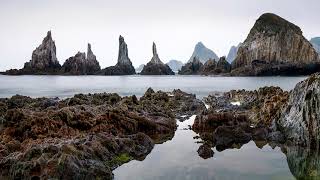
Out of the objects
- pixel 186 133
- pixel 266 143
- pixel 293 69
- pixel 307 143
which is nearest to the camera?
pixel 307 143

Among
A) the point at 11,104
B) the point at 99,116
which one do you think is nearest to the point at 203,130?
the point at 99,116

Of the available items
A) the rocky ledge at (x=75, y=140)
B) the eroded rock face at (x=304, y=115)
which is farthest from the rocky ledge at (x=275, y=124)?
the rocky ledge at (x=75, y=140)

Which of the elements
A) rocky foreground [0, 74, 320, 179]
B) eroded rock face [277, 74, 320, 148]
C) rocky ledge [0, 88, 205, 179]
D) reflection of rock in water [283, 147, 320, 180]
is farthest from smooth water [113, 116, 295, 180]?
eroded rock face [277, 74, 320, 148]

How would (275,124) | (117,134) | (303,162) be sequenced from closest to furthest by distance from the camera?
1. (303,162)
2. (117,134)
3. (275,124)

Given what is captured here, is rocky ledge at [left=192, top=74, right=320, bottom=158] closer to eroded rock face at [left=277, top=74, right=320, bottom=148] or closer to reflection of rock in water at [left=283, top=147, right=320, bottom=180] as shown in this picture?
eroded rock face at [left=277, top=74, right=320, bottom=148]

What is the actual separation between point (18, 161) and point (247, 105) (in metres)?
27.9

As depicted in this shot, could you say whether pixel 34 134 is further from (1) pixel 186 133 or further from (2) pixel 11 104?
(2) pixel 11 104

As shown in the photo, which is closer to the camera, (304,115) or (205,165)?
(205,165)

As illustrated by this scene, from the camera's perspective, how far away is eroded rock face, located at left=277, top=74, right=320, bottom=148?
2393 cm

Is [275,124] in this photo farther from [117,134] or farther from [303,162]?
[117,134]

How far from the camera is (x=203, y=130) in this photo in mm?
31422

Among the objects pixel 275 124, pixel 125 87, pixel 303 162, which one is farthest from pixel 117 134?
pixel 125 87

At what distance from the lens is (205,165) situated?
21.7m

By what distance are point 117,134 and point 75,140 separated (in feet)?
14.7
